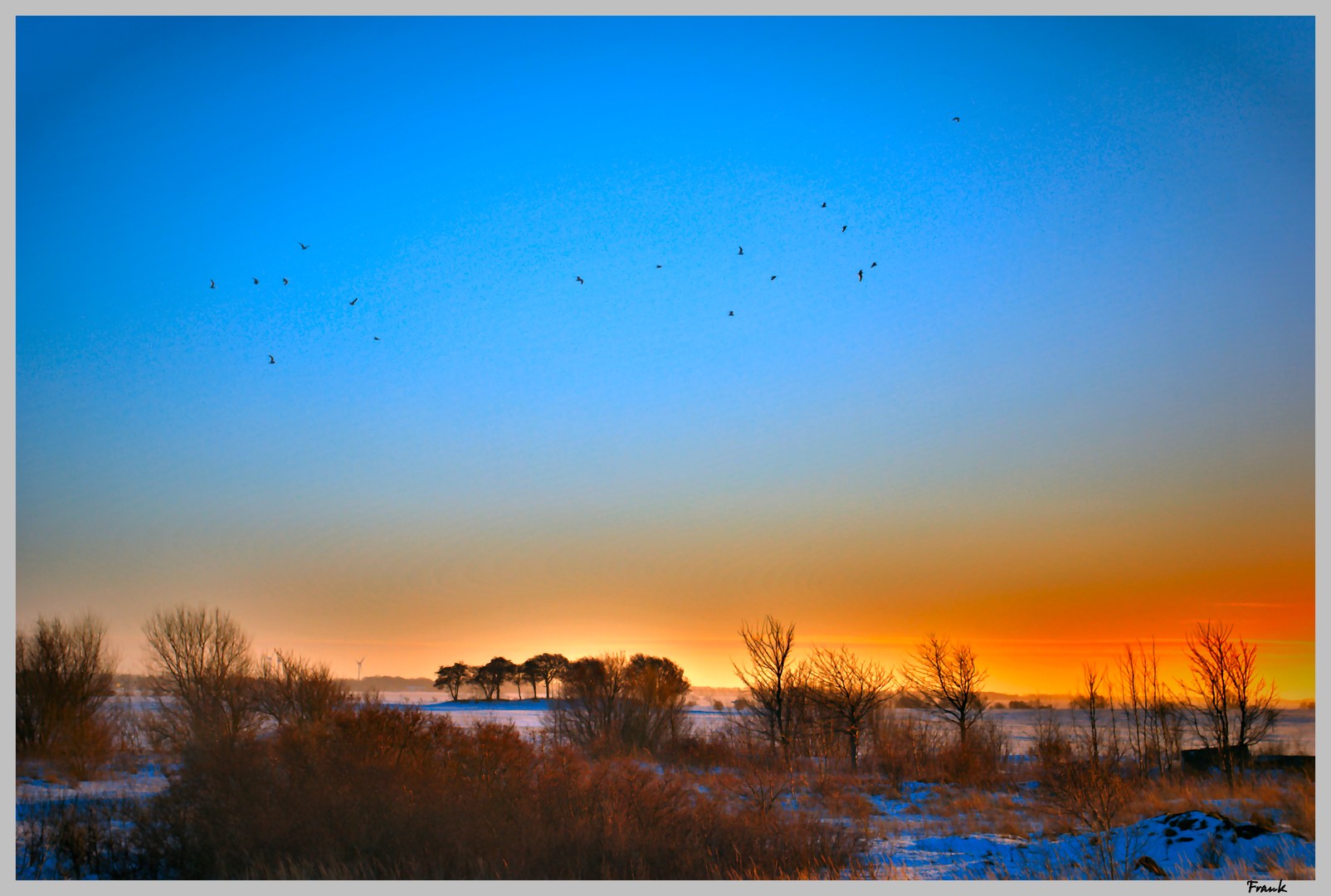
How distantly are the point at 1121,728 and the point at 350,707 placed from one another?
64.1 m

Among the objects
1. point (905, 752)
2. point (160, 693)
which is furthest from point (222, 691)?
point (905, 752)

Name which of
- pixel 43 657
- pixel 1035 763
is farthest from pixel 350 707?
pixel 1035 763

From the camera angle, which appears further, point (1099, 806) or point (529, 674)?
point (529, 674)

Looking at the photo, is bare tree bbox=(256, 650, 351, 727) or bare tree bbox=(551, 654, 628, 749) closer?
bare tree bbox=(256, 650, 351, 727)

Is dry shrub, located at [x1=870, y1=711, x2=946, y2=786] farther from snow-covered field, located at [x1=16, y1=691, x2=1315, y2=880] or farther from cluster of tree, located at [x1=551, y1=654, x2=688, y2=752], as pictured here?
cluster of tree, located at [x1=551, y1=654, x2=688, y2=752]

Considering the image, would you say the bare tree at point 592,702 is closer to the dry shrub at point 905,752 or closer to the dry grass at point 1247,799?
the dry shrub at point 905,752

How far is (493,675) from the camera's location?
350 ft

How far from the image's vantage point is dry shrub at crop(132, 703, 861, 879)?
66.5 feet

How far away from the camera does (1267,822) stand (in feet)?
76.1

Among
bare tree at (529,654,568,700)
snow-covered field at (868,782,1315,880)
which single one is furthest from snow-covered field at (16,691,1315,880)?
bare tree at (529,654,568,700)

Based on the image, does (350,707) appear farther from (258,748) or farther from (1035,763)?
(1035,763)

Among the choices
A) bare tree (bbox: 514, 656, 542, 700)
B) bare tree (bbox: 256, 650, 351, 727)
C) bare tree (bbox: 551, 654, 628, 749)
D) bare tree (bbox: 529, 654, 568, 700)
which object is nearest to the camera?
bare tree (bbox: 256, 650, 351, 727)

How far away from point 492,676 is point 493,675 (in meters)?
0.27

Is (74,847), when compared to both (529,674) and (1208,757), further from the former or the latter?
(529,674)
